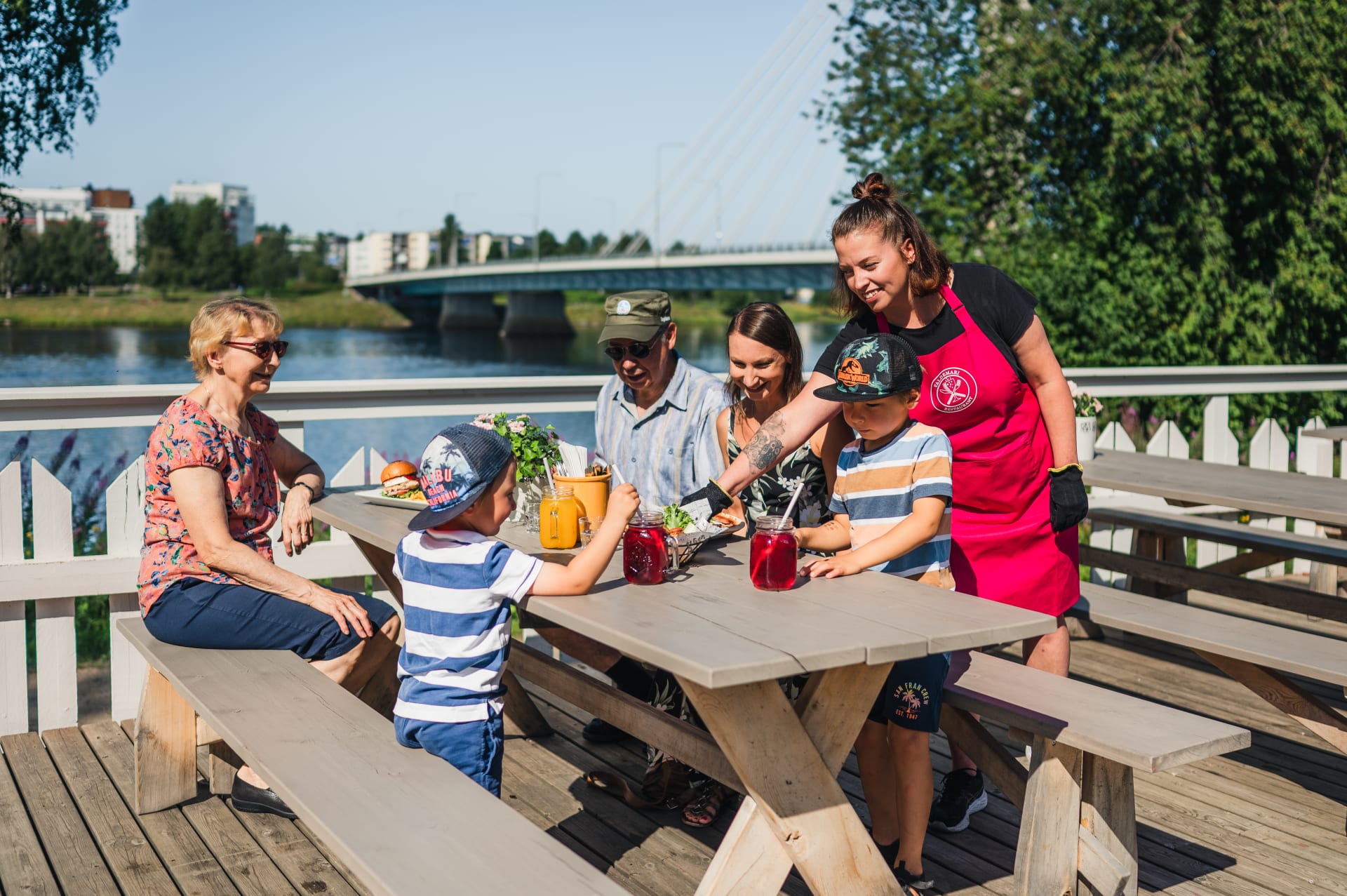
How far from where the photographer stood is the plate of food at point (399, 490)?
10.6 feet

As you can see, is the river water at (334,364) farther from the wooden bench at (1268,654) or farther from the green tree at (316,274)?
the green tree at (316,274)

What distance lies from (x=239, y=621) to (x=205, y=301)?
24.9 m

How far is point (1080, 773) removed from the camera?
7.91 ft

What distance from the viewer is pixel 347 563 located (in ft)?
13.1

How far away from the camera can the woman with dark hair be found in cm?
291

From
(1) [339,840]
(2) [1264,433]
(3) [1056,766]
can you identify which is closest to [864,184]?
(3) [1056,766]

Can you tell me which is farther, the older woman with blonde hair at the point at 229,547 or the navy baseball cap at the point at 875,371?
the older woman with blonde hair at the point at 229,547

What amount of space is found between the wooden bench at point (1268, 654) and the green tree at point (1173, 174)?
686 centimetres

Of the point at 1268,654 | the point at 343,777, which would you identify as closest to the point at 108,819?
the point at 343,777

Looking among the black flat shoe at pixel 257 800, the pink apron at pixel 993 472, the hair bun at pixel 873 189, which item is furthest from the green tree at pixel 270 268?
the pink apron at pixel 993 472

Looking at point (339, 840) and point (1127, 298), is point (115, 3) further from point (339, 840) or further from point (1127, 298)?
point (1127, 298)

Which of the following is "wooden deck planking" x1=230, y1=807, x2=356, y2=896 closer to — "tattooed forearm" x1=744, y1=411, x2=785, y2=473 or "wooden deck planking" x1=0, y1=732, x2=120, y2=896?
"wooden deck planking" x1=0, y1=732, x2=120, y2=896

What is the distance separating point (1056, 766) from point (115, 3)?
6.87 meters

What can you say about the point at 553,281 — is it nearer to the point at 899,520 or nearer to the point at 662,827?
the point at 662,827
